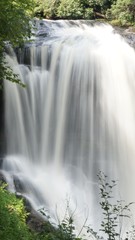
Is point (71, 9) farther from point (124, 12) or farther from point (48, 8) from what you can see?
point (124, 12)

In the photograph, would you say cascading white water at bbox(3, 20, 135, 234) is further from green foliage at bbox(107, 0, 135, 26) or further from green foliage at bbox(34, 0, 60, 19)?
green foliage at bbox(34, 0, 60, 19)

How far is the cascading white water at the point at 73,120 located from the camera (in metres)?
9.82

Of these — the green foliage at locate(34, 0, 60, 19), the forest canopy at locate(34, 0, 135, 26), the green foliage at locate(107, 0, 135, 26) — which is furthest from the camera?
the green foliage at locate(34, 0, 60, 19)

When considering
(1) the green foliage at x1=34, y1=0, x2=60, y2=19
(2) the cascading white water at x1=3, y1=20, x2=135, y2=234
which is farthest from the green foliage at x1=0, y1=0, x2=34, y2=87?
(1) the green foliage at x1=34, y1=0, x2=60, y2=19

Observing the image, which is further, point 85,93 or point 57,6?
point 57,6

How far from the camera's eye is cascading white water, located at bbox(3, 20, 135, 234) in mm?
9820

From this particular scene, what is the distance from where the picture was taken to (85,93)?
1098 centimetres

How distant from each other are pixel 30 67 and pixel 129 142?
13.7 ft

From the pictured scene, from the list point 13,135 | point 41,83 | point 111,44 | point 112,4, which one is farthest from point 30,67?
point 112,4

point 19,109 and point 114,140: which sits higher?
point 19,109

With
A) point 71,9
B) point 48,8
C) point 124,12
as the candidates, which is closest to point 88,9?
point 71,9

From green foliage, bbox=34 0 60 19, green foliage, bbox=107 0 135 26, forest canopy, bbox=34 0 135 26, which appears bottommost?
green foliage, bbox=107 0 135 26

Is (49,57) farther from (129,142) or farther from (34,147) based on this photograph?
(129,142)

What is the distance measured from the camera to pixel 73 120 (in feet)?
35.3
